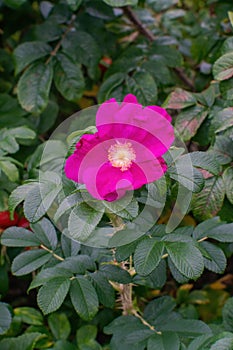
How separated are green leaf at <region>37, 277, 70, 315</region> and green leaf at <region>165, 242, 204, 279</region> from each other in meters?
0.20

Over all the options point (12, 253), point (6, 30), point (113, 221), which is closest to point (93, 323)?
point (12, 253)

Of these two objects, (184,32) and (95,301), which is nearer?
(95,301)

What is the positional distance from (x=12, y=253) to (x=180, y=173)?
645 millimetres

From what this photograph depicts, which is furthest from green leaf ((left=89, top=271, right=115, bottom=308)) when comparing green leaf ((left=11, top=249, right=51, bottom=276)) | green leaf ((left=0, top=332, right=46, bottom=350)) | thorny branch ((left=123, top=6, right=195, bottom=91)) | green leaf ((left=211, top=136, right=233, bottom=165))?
thorny branch ((left=123, top=6, right=195, bottom=91))

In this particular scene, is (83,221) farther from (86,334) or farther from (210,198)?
(86,334)

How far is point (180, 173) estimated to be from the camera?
0.94 m

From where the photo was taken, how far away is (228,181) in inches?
45.2

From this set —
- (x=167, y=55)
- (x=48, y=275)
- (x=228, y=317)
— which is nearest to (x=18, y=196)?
(x=48, y=275)

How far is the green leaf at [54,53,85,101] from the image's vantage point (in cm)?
158

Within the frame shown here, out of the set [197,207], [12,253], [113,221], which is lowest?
[12,253]

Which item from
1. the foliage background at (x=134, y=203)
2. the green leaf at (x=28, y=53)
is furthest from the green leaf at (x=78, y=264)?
the green leaf at (x=28, y=53)

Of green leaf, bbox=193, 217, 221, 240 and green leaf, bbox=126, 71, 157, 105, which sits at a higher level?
green leaf, bbox=126, 71, 157, 105

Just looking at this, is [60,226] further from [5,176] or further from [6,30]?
[6,30]

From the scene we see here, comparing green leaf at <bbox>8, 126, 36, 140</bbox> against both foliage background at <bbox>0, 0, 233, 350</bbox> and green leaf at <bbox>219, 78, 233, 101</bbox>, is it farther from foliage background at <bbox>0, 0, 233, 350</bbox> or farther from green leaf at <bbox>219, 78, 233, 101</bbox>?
green leaf at <bbox>219, 78, 233, 101</bbox>
